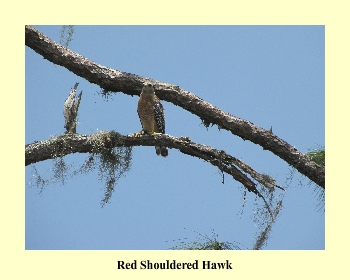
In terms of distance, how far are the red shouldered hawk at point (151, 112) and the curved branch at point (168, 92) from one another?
9 centimetres

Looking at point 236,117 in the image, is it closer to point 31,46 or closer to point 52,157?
point 52,157

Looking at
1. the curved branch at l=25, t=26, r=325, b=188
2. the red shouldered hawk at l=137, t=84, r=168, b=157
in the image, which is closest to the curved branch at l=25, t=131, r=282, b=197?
the curved branch at l=25, t=26, r=325, b=188

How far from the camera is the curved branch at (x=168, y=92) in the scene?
5973mm

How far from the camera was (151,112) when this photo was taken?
6719mm

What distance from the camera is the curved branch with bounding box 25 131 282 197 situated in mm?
5429

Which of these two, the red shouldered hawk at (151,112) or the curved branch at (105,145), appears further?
the red shouldered hawk at (151,112)

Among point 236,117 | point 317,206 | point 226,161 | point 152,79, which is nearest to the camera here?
point 226,161

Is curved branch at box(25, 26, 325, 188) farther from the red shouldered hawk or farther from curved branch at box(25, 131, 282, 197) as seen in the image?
curved branch at box(25, 131, 282, 197)

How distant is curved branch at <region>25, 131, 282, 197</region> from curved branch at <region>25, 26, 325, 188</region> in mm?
809

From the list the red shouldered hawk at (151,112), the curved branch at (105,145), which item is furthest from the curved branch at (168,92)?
the curved branch at (105,145)

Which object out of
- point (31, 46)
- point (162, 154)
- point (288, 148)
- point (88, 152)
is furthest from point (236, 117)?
point (31, 46)

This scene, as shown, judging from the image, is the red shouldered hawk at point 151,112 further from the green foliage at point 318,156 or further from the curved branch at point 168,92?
the green foliage at point 318,156

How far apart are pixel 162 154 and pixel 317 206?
197 cm

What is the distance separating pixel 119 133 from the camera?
18.6 ft
